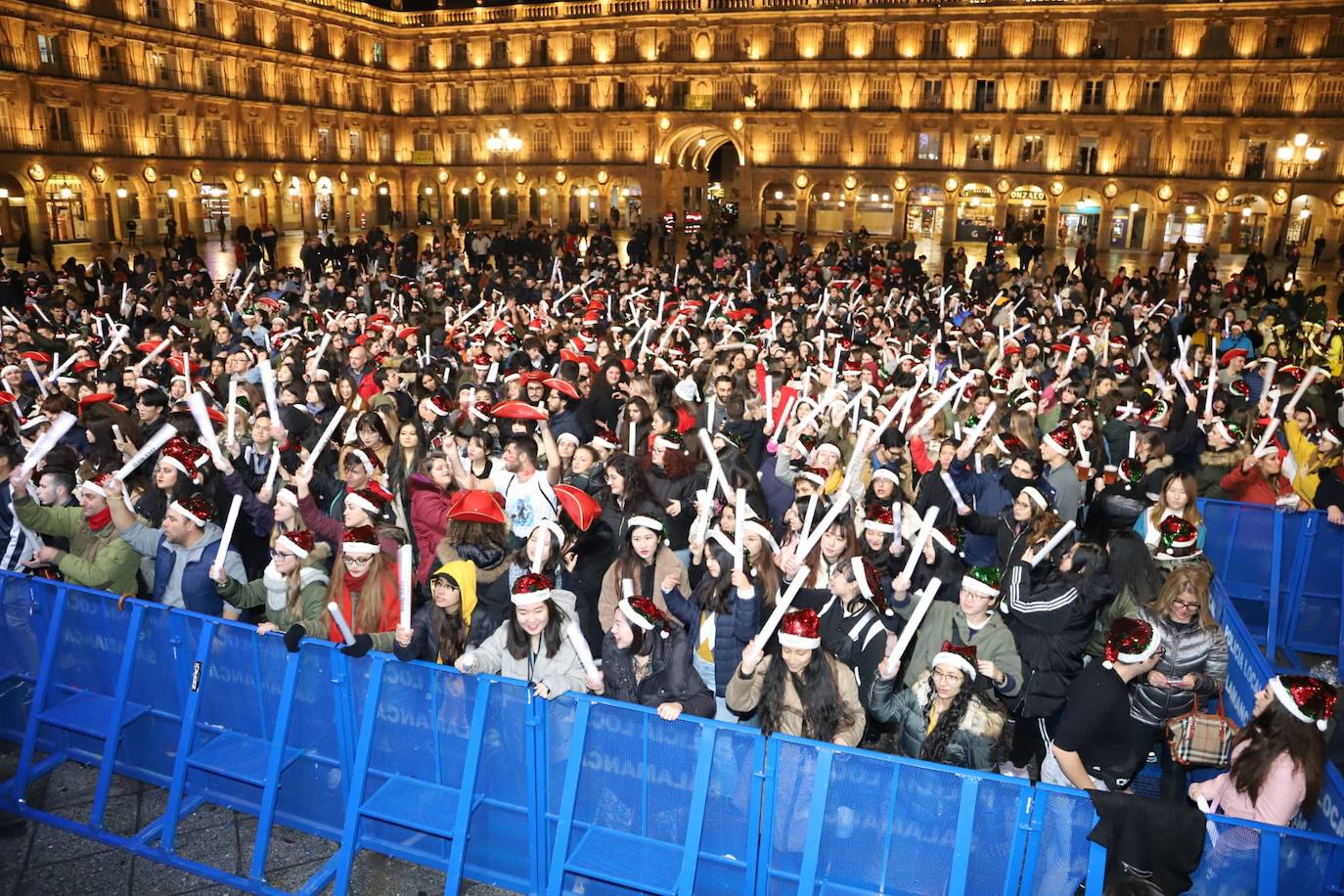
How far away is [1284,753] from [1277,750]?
3 cm

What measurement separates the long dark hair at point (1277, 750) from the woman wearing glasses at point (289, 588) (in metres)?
4.83

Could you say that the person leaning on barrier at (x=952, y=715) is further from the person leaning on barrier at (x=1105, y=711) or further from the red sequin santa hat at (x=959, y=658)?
the person leaning on barrier at (x=1105, y=711)

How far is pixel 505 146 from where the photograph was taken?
35688mm

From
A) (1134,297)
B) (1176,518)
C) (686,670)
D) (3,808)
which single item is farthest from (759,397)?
(1134,297)

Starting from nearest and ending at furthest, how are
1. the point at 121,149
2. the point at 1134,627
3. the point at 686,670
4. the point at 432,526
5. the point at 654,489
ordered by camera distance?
the point at 1134,627 < the point at 686,670 < the point at 432,526 < the point at 654,489 < the point at 121,149

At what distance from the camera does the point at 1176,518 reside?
5789mm

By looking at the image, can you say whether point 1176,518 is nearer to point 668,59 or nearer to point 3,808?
point 3,808

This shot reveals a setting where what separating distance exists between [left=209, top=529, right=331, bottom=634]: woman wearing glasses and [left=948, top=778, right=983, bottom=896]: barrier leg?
3616 mm

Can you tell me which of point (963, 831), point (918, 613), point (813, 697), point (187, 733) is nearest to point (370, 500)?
point (187, 733)

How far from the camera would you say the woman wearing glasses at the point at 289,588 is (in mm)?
5172

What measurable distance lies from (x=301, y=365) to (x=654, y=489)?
5.96 metres

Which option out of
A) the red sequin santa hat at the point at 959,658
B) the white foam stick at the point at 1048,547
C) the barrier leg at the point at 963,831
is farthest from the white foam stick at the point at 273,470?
the white foam stick at the point at 1048,547

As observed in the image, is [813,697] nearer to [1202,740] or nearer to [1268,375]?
[1202,740]

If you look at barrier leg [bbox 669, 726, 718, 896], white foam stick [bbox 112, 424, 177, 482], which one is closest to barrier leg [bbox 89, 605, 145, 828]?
white foam stick [bbox 112, 424, 177, 482]
